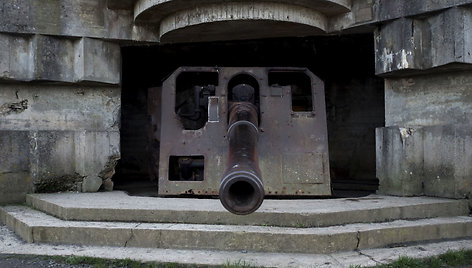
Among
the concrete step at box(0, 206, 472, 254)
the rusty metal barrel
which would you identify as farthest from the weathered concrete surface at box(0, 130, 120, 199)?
the rusty metal barrel

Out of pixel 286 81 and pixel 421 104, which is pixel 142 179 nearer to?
pixel 286 81

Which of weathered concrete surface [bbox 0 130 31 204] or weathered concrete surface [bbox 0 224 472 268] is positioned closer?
weathered concrete surface [bbox 0 224 472 268]

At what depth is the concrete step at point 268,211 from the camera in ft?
11.0

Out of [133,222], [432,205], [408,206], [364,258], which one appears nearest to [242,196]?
[364,258]

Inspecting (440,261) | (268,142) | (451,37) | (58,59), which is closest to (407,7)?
(451,37)

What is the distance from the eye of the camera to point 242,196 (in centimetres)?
254

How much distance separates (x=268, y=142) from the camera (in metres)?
4.76

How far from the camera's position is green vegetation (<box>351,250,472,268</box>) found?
2.90 meters

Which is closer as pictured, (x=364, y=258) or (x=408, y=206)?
(x=364, y=258)

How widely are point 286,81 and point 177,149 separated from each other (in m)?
3.01

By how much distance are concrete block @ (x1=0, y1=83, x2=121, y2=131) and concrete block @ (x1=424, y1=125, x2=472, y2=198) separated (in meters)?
3.79

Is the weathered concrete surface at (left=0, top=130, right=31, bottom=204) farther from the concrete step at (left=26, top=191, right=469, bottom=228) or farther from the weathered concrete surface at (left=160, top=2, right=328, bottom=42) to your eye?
the weathered concrete surface at (left=160, top=2, right=328, bottom=42)

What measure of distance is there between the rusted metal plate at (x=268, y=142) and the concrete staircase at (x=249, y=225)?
0.68 metres

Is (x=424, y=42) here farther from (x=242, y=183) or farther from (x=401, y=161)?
(x=242, y=183)
